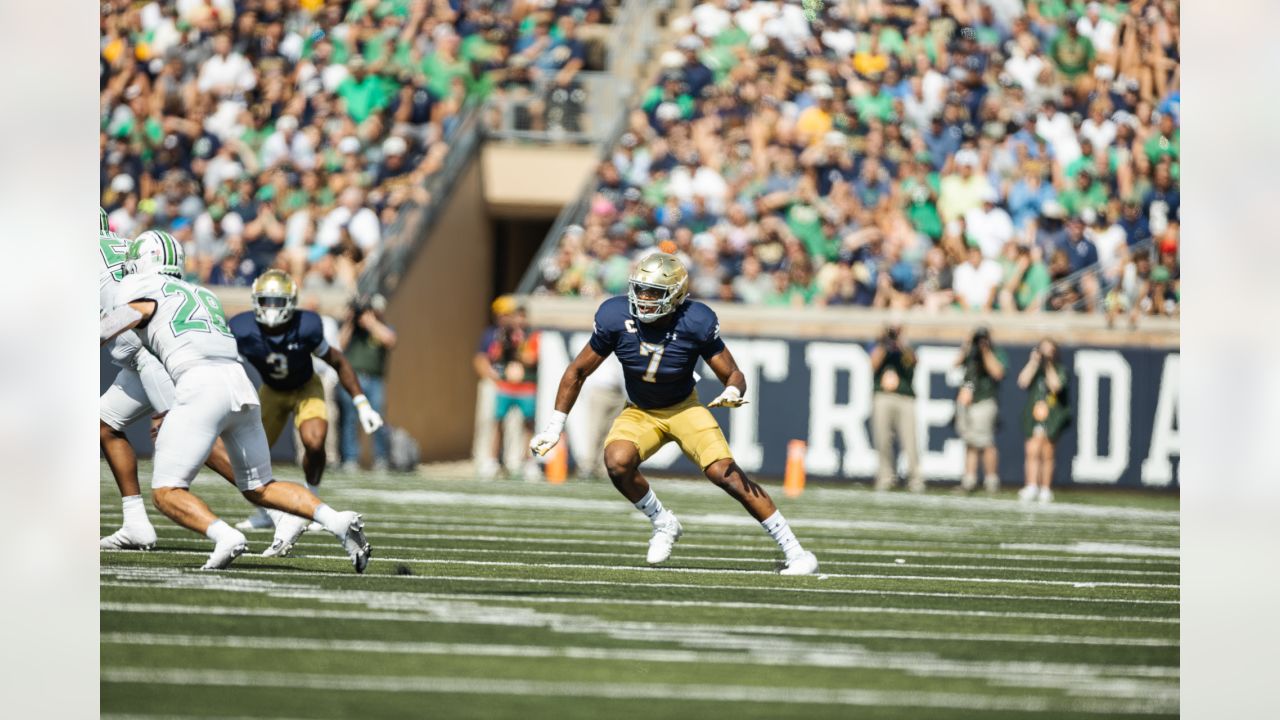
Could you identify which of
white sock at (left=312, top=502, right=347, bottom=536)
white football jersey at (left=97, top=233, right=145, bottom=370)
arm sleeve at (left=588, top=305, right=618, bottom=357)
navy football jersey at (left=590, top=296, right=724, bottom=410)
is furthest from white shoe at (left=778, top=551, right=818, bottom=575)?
white football jersey at (left=97, top=233, right=145, bottom=370)

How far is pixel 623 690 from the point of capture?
522 centimetres

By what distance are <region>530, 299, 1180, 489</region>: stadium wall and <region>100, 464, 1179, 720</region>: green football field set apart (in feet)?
18.7

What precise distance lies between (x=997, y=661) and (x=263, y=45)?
49.6ft

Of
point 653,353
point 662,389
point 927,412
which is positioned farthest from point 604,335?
point 927,412

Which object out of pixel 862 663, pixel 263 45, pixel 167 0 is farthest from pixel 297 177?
pixel 862 663

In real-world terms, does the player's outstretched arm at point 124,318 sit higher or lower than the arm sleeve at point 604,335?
higher

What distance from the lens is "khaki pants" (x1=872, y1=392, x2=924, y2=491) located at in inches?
607

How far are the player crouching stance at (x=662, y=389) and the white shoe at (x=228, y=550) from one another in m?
1.46

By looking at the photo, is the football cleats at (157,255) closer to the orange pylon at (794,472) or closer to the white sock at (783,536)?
the white sock at (783,536)

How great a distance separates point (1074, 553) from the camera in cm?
990

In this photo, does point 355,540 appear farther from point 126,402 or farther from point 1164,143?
point 1164,143

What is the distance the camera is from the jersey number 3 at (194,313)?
7461 millimetres

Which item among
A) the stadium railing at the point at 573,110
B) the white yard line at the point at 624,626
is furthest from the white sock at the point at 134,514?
the stadium railing at the point at 573,110

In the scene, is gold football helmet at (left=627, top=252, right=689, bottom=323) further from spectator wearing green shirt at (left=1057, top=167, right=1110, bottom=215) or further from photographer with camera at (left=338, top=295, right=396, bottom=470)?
spectator wearing green shirt at (left=1057, top=167, right=1110, bottom=215)
